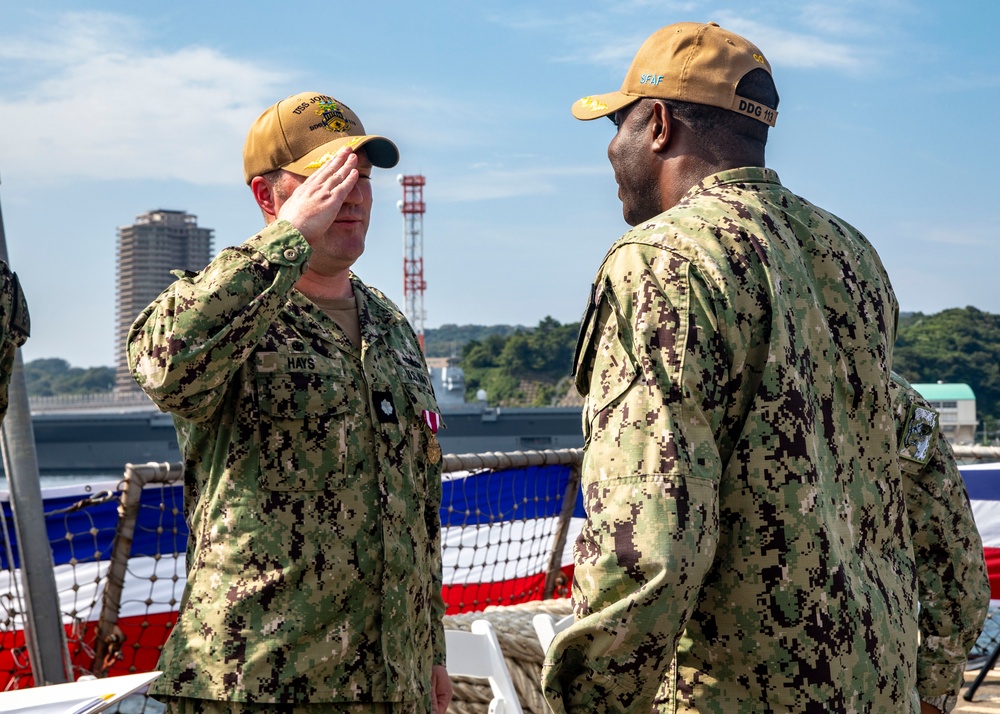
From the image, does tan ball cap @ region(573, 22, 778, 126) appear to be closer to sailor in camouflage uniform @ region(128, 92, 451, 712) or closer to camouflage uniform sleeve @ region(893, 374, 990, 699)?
sailor in camouflage uniform @ region(128, 92, 451, 712)

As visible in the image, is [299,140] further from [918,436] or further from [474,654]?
[474,654]

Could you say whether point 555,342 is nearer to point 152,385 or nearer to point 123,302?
point 123,302

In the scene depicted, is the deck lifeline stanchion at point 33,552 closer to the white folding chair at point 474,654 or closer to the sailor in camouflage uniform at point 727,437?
the white folding chair at point 474,654

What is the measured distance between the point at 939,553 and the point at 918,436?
11.0 inches

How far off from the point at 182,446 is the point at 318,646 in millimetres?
553

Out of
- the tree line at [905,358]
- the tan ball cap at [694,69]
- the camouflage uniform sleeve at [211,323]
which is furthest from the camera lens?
the tree line at [905,358]

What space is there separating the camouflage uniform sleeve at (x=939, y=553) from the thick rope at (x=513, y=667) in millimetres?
1745

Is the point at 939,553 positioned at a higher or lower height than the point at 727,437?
lower

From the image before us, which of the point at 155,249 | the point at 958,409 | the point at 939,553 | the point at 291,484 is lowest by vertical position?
→ the point at 958,409

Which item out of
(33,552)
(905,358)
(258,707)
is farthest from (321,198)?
(905,358)

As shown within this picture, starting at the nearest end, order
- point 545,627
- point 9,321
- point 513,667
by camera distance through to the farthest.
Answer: point 9,321 → point 545,627 → point 513,667

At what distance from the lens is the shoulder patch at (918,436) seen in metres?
2.54

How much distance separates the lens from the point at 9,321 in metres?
2.28

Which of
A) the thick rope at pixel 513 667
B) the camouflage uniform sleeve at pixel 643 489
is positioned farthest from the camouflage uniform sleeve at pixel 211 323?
the thick rope at pixel 513 667
